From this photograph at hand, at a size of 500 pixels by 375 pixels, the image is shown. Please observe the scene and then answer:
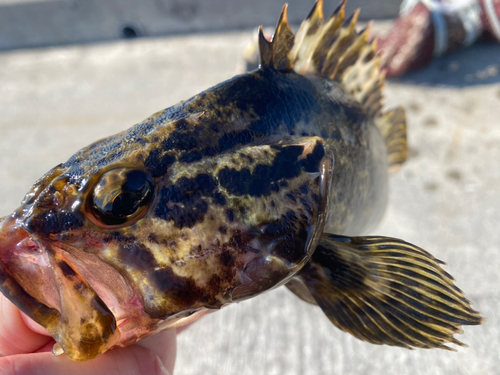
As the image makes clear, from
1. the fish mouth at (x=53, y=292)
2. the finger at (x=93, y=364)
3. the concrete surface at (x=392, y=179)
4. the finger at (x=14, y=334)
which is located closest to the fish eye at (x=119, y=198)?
the fish mouth at (x=53, y=292)

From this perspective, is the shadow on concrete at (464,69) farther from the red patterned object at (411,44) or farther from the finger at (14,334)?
the finger at (14,334)

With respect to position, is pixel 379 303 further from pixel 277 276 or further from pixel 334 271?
pixel 277 276

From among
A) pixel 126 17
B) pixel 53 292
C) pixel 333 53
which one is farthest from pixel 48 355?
pixel 126 17

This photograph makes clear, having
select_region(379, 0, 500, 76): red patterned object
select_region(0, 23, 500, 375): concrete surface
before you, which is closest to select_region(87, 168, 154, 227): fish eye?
select_region(0, 23, 500, 375): concrete surface

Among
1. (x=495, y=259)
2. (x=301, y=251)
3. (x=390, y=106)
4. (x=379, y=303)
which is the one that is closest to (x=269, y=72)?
(x=301, y=251)

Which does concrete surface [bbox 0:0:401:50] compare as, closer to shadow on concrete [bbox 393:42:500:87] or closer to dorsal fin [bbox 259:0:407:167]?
shadow on concrete [bbox 393:42:500:87]

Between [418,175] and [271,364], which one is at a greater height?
[418,175]
